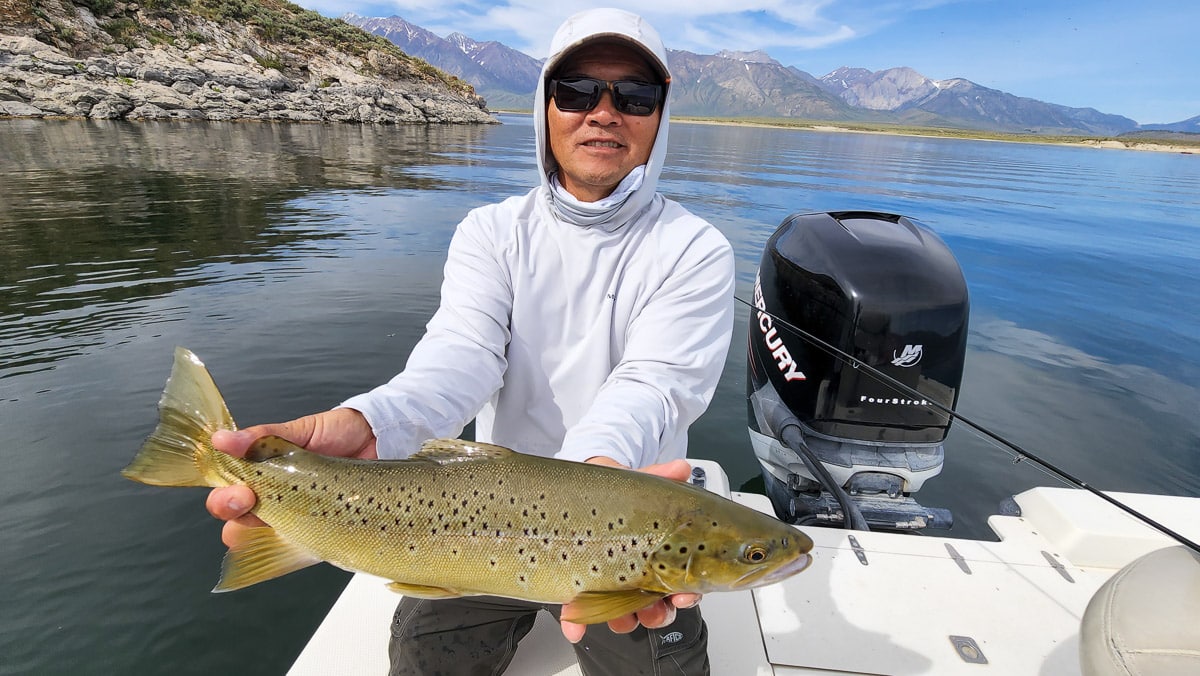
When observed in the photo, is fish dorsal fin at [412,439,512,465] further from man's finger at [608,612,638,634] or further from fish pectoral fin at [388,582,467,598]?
man's finger at [608,612,638,634]

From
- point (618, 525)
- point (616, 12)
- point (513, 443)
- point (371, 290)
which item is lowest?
point (371, 290)

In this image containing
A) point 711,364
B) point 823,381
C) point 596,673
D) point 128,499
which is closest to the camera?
point 596,673

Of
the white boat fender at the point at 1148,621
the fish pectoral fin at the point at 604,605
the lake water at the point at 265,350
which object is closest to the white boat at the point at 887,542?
the white boat fender at the point at 1148,621

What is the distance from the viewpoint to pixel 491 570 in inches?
82.7

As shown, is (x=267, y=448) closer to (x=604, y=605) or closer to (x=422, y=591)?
(x=422, y=591)

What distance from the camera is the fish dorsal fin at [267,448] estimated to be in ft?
7.36

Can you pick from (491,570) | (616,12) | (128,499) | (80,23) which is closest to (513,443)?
(491,570)

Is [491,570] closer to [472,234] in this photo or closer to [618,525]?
[618,525]

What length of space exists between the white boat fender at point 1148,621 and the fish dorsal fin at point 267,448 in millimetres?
3188

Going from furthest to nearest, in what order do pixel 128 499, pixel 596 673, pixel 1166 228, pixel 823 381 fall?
pixel 1166 228
pixel 128 499
pixel 823 381
pixel 596 673

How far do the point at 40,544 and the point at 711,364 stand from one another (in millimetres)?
5918

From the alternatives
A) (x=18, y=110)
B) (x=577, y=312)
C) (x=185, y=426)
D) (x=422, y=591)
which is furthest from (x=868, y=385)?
(x=18, y=110)

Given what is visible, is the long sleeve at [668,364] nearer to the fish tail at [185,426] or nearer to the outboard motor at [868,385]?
the fish tail at [185,426]

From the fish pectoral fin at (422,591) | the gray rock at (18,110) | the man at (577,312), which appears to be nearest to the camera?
the fish pectoral fin at (422,591)
